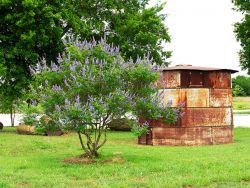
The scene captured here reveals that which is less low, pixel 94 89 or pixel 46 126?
pixel 94 89

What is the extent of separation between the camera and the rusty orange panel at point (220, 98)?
70.5 ft

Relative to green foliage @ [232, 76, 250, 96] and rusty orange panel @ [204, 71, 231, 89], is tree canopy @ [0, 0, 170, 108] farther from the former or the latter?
green foliage @ [232, 76, 250, 96]

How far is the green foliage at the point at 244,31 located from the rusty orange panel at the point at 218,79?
16.8 m

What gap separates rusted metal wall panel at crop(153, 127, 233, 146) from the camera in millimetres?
21062

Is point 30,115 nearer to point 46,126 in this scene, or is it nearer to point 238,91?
point 46,126

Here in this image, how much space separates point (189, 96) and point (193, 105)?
0.44 m

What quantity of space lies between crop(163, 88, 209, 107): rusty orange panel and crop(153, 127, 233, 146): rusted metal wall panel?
3.59 feet

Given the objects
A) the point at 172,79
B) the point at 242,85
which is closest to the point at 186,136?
the point at 172,79

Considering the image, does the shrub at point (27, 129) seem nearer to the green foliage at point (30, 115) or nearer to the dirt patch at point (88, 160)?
the green foliage at point (30, 115)

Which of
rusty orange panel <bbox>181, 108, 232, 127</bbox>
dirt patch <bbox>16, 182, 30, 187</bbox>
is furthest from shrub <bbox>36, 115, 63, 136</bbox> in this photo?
rusty orange panel <bbox>181, 108, 232, 127</bbox>

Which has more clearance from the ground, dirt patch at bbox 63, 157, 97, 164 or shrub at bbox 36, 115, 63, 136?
shrub at bbox 36, 115, 63, 136

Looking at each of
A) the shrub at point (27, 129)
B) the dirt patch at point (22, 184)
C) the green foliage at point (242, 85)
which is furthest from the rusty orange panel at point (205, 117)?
the green foliage at point (242, 85)

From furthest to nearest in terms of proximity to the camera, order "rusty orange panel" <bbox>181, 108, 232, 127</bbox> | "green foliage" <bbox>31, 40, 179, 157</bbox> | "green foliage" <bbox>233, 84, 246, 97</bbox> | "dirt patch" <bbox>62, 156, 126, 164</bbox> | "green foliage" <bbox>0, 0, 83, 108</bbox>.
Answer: "green foliage" <bbox>233, 84, 246, 97</bbox>, "green foliage" <bbox>0, 0, 83, 108</bbox>, "rusty orange panel" <bbox>181, 108, 232, 127</bbox>, "dirt patch" <bbox>62, 156, 126, 164</bbox>, "green foliage" <bbox>31, 40, 179, 157</bbox>

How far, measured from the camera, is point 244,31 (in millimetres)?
39781
